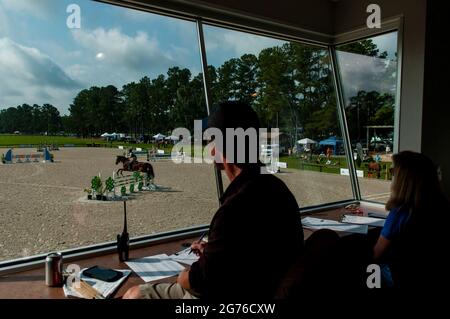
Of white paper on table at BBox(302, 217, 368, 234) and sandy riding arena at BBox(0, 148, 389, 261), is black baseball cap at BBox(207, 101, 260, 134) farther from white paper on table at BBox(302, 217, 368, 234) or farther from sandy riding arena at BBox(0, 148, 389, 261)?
white paper on table at BBox(302, 217, 368, 234)

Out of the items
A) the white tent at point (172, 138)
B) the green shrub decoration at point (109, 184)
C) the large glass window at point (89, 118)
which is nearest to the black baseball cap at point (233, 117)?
the large glass window at point (89, 118)

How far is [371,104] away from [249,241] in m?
3.31

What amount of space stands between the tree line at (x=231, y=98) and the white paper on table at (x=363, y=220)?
1.15 metres

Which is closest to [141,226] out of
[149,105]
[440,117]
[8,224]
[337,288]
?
[8,224]

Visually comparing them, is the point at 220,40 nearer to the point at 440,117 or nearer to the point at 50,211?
the point at 50,211

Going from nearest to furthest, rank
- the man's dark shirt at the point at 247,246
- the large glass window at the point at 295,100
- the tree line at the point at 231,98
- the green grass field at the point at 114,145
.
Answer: the man's dark shirt at the point at 247,246, the green grass field at the point at 114,145, the tree line at the point at 231,98, the large glass window at the point at 295,100

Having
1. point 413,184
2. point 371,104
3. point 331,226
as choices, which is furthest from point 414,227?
point 371,104

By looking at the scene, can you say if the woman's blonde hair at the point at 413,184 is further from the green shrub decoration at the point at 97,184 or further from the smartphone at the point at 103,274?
the green shrub decoration at the point at 97,184

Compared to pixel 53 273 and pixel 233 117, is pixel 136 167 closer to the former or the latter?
pixel 53 273

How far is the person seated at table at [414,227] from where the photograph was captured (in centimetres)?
160

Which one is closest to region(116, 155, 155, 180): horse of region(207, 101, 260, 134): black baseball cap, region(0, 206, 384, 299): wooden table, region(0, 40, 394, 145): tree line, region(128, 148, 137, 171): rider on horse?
region(128, 148, 137, 171): rider on horse

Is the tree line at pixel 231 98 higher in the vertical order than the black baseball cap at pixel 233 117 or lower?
higher

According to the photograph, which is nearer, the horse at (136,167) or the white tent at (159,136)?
the horse at (136,167)

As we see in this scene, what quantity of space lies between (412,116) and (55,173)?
3.29 meters
